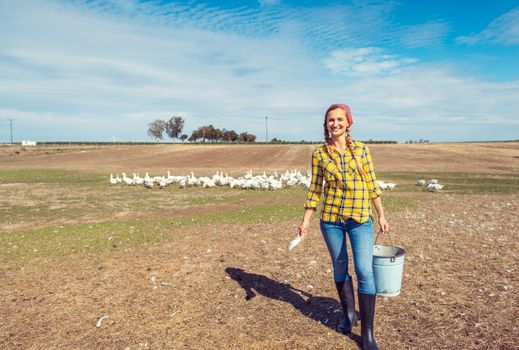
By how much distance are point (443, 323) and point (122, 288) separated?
19.0ft

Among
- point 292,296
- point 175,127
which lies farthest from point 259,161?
point 175,127

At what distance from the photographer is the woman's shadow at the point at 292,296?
20.3 ft

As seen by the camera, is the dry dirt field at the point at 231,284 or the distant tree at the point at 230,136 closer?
the dry dirt field at the point at 231,284

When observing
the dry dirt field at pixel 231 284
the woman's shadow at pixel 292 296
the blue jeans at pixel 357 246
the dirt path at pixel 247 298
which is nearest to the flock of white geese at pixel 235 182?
the dry dirt field at pixel 231 284

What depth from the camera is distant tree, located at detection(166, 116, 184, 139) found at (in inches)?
6275

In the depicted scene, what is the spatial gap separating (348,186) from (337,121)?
0.86 meters

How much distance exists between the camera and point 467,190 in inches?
875

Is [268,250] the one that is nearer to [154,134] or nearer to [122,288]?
[122,288]

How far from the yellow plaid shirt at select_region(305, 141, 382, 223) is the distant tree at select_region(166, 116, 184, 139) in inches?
6283

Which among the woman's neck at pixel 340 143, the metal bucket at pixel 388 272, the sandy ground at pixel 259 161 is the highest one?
the woman's neck at pixel 340 143

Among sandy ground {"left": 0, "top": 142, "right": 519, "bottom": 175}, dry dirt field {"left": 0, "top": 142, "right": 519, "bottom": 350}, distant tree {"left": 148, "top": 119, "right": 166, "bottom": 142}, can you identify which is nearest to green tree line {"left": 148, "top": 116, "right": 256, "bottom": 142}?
distant tree {"left": 148, "top": 119, "right": 166, "bottom": 142}

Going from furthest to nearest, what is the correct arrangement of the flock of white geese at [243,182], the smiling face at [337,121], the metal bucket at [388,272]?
the flock of white geese at [243,182], the metal bucket at [388,272], the smiling face at [337,121]

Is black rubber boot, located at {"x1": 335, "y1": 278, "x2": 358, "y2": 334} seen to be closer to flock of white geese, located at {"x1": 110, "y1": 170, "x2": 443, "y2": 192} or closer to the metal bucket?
the metal bucket

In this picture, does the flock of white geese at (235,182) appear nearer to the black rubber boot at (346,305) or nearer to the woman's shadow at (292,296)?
the woman's shadow at (292,296)
